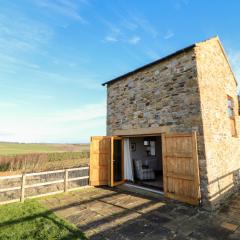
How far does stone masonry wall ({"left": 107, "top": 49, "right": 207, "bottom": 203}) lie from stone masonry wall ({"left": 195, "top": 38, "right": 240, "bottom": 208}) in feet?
0.83

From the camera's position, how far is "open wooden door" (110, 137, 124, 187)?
837cm

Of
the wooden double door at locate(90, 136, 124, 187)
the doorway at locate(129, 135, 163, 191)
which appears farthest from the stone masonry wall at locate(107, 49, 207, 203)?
the doorway at locate(129, 135, 163, 191)

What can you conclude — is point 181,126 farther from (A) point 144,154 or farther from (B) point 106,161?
(A) point 144,154

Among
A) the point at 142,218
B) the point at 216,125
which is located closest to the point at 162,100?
the point at 216,125

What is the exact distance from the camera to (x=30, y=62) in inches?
319

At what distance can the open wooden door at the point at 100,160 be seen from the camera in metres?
8.28

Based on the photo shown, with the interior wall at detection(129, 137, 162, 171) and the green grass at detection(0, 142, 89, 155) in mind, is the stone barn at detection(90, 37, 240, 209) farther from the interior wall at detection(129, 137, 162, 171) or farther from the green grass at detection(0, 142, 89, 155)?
the green grass at detection(0, 142, 89, 155)

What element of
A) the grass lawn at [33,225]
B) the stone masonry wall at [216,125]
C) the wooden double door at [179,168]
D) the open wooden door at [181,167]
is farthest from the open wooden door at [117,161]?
the stone masonry wall at [216,125]

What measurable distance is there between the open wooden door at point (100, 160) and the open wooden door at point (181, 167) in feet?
10.2

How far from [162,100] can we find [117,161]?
3752 mm

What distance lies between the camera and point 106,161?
8.58 meters

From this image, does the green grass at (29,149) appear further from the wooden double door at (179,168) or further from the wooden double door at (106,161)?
the wooden double door at (179,168)

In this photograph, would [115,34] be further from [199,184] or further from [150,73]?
[199,184]

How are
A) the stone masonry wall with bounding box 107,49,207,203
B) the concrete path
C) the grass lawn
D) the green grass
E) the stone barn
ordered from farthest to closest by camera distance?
the green grass → the stone masonry wall with bounding box 107,49,207,203 → the stone barn → the concrete path → the grass lawn
